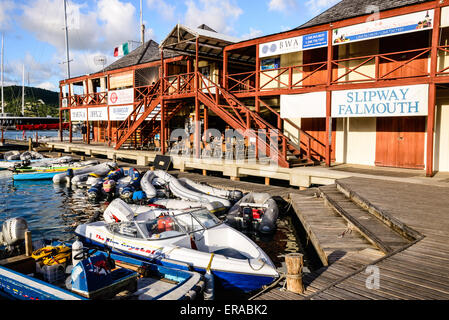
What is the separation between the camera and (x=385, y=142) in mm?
15375

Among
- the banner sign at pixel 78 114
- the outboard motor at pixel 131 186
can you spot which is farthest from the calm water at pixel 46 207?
the banner sign at pixel 78 114

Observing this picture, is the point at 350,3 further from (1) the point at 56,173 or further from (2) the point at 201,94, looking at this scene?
(1) the point at 56,173

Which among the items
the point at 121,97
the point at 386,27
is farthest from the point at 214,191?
the point at 121,97

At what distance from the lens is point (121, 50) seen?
38656 mm

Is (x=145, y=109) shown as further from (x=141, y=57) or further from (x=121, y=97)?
(x=141, y=57)

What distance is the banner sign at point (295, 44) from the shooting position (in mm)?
15142

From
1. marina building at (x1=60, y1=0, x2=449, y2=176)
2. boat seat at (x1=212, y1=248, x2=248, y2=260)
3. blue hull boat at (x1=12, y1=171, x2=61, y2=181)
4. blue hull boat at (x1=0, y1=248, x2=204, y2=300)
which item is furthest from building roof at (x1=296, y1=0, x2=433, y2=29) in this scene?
blue hull boat at (x1=12, y1=171, x2=61, y2=181)

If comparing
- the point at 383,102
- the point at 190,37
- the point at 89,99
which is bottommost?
the point at 383,102

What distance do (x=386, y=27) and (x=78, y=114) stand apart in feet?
92.1

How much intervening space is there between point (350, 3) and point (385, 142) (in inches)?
270

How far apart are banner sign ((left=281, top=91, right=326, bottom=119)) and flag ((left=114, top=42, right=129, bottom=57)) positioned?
87.6ft
